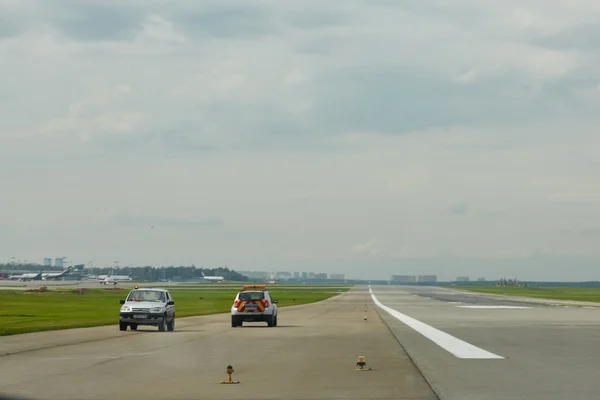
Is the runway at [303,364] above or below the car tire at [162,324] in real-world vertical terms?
below

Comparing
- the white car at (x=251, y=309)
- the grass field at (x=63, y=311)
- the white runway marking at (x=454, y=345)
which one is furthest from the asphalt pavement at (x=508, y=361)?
the grass field at (x=63, y=311)

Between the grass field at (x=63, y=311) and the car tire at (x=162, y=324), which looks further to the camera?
the grass field at (x=63, y=311)

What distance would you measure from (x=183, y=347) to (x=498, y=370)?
1253cm

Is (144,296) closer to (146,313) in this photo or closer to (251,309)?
(146,313)

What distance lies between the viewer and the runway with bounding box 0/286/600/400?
18.1 meters

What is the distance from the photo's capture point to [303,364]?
81.7ft

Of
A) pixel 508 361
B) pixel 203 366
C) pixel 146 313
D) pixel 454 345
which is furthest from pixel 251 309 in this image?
pixel 203 366

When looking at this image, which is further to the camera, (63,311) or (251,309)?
(63,311)

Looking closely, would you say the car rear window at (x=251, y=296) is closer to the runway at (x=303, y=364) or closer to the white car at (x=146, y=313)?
the white car at (x=146, y=313)

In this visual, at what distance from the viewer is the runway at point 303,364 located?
18125 mm

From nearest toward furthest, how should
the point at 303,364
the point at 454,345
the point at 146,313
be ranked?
the point at 303,364
the point at 454,345
the point at 146,313

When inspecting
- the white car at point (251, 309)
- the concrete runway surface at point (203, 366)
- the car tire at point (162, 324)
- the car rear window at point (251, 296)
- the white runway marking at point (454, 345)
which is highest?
the car rear window at point (251, 296)

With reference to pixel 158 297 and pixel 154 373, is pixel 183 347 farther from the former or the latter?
pixel 158 297

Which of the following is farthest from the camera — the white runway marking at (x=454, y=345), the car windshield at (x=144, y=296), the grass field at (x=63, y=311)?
the grass field at (x=63, y=311)
